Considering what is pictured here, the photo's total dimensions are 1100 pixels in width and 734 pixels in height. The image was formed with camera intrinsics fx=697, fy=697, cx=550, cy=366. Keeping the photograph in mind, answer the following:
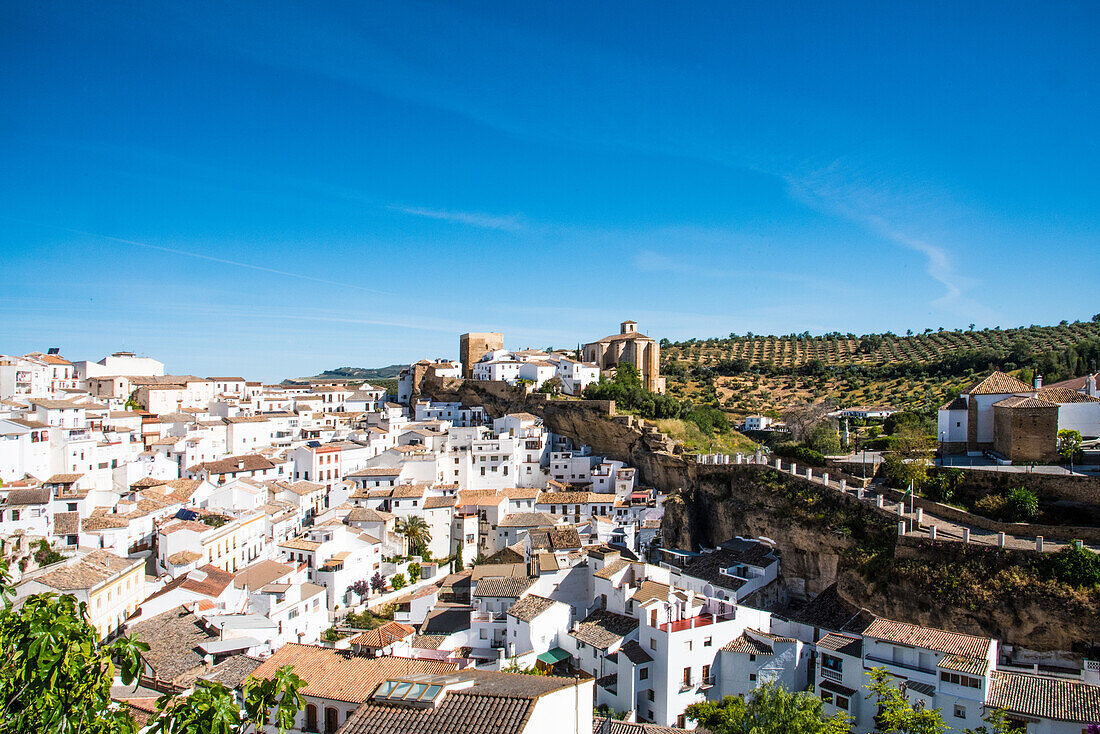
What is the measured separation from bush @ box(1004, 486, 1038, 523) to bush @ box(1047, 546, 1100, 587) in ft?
7.76

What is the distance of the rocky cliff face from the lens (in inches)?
659

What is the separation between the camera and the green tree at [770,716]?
14.1 metres

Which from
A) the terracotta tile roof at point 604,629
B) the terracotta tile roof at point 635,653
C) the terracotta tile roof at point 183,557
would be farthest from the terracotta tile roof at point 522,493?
the terracotta tile roof at point 635,653

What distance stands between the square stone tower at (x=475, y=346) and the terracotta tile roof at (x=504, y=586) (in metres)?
31.8

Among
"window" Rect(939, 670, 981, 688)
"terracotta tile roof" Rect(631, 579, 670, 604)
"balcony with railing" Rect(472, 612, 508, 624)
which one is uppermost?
"window" Rect(939, 670, 981, 688)

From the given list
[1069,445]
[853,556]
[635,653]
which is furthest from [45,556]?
[1069,445]

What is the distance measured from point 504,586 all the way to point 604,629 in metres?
3.94

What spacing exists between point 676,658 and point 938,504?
9.47 m

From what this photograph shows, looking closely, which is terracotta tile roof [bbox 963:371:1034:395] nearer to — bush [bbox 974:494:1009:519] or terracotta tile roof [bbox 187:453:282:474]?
bush [bbox 974:494:1009:519]

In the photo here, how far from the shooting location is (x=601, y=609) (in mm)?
22391

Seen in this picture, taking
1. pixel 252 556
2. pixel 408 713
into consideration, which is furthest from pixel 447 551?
pixel 408 713

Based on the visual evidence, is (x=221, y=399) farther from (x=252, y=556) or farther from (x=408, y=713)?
(x=408, y=713)

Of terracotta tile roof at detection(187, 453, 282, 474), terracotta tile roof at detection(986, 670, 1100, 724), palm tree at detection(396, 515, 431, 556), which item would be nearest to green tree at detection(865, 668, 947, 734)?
terracotta tile roof at detection(986, 670, 1100, 724)

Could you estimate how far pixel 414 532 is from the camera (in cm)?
2947
